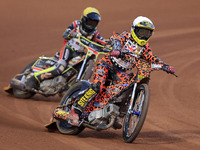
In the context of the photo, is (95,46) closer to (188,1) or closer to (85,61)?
(85,61)

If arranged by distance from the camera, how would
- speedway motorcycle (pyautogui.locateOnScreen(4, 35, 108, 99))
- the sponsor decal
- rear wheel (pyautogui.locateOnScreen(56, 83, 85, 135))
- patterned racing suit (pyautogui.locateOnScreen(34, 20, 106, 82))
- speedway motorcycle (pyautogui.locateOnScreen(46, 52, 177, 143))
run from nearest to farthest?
1. speedway motorcycle (pyautogui.locateOnScreen(46, 52, 177, 143))
2. the sponsor decal
3. rear wheel (pyautogui.locateOnScreen(56, 83, 85, 135))
4. speedway motorcycle (pyautogui.locateOnScreen(4, 35, 108, 99))
5. patterned racing suit (pyautogui.locateOnScreen(34, 20, 106, 82))

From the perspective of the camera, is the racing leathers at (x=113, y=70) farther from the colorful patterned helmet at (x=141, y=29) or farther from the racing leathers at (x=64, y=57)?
the racing leathers at (x=64, y=57)

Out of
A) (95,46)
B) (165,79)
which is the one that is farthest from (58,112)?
(165,79)

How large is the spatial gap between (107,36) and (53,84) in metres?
10.5

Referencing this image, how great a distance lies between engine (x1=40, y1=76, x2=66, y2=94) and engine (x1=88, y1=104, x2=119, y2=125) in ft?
13.7

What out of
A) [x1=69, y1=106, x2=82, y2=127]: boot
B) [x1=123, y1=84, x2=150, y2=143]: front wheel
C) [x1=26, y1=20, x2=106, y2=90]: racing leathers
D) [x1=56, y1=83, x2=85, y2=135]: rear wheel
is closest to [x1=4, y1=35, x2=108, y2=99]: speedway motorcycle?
[x1=26, y1=20, x2=106, y2=90]: racing leathers

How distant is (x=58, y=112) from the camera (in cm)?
912

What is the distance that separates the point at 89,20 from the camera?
12.8 m

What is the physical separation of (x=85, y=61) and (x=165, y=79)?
5.10 meters

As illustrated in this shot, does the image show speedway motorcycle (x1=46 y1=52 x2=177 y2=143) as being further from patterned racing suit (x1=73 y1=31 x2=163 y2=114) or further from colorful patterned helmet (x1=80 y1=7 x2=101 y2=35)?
colorful patterned helmet (x1=80 y1=7 x2=101 y2=35)

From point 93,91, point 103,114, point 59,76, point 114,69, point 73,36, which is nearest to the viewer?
point 103,114

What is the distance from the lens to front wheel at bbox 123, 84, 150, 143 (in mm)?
7984

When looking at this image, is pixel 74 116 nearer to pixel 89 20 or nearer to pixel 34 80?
pixel 89 20

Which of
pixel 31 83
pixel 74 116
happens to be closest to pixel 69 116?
pixel 74 116
